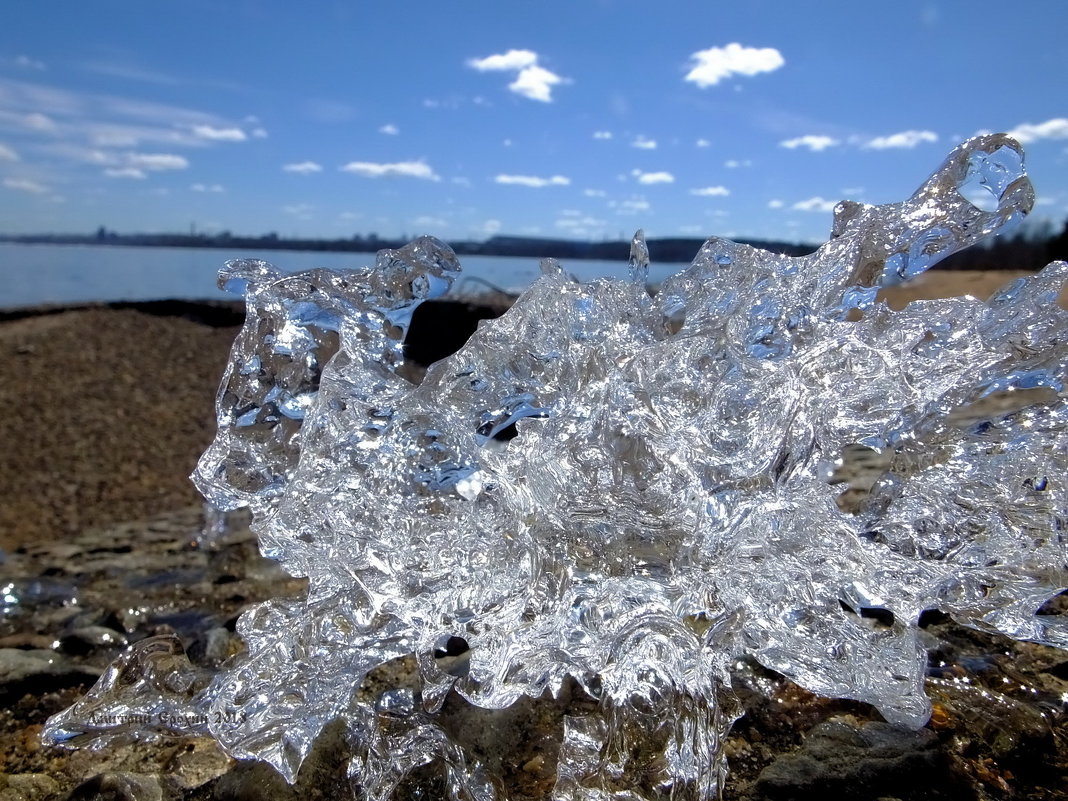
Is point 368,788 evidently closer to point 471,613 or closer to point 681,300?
point 471,613

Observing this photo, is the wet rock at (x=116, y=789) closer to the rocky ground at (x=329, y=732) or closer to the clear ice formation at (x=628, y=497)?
the rocky ground at (x=329, y=732)

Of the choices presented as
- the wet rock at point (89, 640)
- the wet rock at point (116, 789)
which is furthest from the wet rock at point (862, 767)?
the wet rock at point (89, 640)

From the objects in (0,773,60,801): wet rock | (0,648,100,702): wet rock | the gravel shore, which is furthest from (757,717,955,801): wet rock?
the gravel shore

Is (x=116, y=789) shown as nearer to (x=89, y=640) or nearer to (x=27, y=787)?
(x=27, y=787)

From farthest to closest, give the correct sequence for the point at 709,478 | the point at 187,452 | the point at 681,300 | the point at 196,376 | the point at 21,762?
the point at 196,376 → the point at 187,452 → the point at 681,300 → the point at 709,478 → the point at 21,762

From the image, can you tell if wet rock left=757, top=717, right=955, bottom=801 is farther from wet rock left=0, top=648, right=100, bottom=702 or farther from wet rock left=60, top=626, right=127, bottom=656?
wet rock left=60, top=626, right=127, bottom=656

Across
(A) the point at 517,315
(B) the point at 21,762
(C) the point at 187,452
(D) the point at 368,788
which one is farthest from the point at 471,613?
(C) the point at 187,452
